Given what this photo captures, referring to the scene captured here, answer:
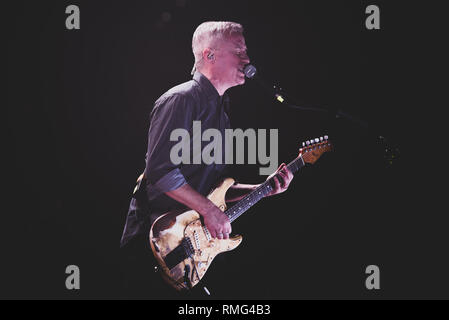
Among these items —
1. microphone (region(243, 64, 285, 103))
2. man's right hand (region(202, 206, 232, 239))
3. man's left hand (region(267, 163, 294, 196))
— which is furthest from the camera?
man's left hand (region(267, 163, 294, 196))

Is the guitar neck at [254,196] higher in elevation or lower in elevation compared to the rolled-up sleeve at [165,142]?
lower

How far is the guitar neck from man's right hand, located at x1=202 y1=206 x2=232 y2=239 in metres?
0.09

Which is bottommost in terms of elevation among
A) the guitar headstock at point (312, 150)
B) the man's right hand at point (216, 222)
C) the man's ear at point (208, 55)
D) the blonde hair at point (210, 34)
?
the man's right hand at point (216, 222)

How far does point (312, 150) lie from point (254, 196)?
48 cm

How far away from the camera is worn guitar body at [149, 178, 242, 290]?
1829 mm

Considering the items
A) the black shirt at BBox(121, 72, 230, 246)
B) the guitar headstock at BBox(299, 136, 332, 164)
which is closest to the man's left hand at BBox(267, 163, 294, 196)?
the guitar headstock at BBox(299, 136, 332, 164)

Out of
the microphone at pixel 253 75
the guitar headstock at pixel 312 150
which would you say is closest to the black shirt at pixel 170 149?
the microphone at pixel 253 75

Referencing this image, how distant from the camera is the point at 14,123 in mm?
2111

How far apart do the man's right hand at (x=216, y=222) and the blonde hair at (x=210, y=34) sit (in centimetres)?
84

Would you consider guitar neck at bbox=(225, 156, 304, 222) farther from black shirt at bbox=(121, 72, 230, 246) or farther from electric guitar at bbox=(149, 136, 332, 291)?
black shirt at bbox=(121, 72, 230, 246)

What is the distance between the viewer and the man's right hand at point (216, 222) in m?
1.90

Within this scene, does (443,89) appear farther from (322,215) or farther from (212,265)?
(212,265)

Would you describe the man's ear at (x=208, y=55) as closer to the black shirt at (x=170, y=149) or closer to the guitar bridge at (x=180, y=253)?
the black shirt at (x=170, y=149)

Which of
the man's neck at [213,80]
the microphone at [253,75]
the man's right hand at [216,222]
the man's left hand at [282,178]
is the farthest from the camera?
the man's left hand at [282,178]
